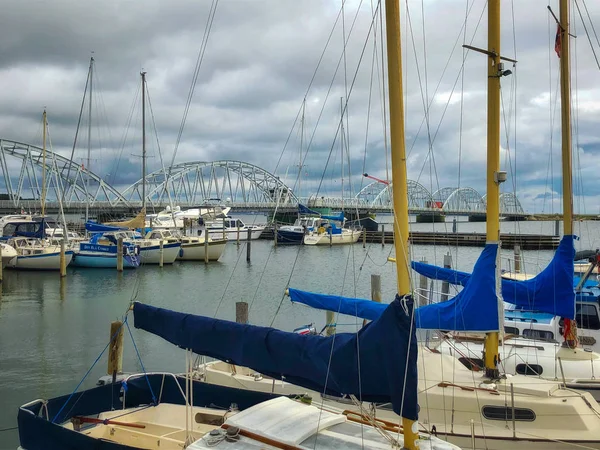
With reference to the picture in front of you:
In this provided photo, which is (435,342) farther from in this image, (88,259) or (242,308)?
(88,259)

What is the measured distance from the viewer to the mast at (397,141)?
21.0 feet

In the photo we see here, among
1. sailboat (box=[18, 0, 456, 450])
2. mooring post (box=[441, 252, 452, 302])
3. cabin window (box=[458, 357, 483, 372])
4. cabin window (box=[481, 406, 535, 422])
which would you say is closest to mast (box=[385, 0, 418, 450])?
sailboat (box=[18, 0, 456, 450])

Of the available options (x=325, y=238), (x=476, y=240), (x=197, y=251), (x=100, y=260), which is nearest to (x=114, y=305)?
(x=100, y=260)

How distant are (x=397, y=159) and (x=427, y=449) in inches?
141

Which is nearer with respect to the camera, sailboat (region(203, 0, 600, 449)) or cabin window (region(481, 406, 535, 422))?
sailboat (region(203, 0, 600, 449))

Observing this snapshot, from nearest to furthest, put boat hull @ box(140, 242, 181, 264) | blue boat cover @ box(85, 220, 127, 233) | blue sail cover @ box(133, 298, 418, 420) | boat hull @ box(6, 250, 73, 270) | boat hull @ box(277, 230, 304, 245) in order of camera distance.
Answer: blue sail cover @ box(133, 298, 418, 420)
boat hull @ box(6, 250, 73, 270)
boat hull @ box(140, 242, 181, 264)
blue boat cover @ box(85, 220, 127, 233)
boat hull @ box(277, 230, 304, 245)

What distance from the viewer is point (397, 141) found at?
6484 millimetres

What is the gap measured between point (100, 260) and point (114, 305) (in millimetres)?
17246

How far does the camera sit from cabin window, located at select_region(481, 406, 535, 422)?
9609 mm

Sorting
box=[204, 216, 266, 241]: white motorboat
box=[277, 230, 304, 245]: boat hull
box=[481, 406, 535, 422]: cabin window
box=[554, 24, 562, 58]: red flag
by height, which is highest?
box=[554, 24, 562, 58]: red flag

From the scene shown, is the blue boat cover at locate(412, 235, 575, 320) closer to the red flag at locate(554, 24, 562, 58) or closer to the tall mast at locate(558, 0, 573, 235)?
the tall mast at locate(558, 0, 573, 235)

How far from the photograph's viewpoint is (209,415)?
31.4ft

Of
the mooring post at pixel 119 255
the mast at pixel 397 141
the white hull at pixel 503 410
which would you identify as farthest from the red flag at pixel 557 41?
the mooring post at pixel 119 255

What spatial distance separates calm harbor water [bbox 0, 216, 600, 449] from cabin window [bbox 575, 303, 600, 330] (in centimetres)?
660
